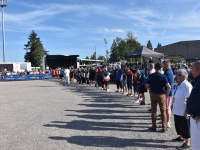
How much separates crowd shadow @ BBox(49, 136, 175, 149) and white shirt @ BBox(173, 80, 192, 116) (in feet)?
2.69

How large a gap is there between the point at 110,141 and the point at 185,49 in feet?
165

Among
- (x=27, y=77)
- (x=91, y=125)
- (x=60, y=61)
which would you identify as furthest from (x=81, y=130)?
(x=60, y=61)

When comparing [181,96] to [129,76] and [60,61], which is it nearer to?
[129,76]

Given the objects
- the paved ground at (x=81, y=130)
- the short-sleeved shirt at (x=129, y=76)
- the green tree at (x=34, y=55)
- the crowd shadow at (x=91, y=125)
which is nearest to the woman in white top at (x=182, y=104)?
the paved ground at (x=81, y=130)

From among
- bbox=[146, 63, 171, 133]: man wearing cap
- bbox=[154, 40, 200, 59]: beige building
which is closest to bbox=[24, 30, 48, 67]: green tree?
bbox=[154, 40, 200, 59]: beige building

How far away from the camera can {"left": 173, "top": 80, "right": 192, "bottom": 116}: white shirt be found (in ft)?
14.9

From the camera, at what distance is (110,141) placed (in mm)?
5074

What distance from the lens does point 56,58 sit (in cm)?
4084

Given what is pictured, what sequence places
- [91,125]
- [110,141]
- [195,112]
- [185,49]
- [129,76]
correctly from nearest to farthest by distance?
[195,112], [110,141], [91,125], [129,76], [185,49]

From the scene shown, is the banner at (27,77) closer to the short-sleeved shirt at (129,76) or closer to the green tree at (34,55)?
the short-sleeved shirt at (129,76)

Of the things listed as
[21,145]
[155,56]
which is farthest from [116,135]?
[155,56]

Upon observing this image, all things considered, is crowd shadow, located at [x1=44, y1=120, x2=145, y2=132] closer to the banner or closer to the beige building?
the banner

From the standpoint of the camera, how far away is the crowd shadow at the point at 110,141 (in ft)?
15.7

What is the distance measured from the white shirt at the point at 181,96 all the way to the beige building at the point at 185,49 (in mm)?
46899
